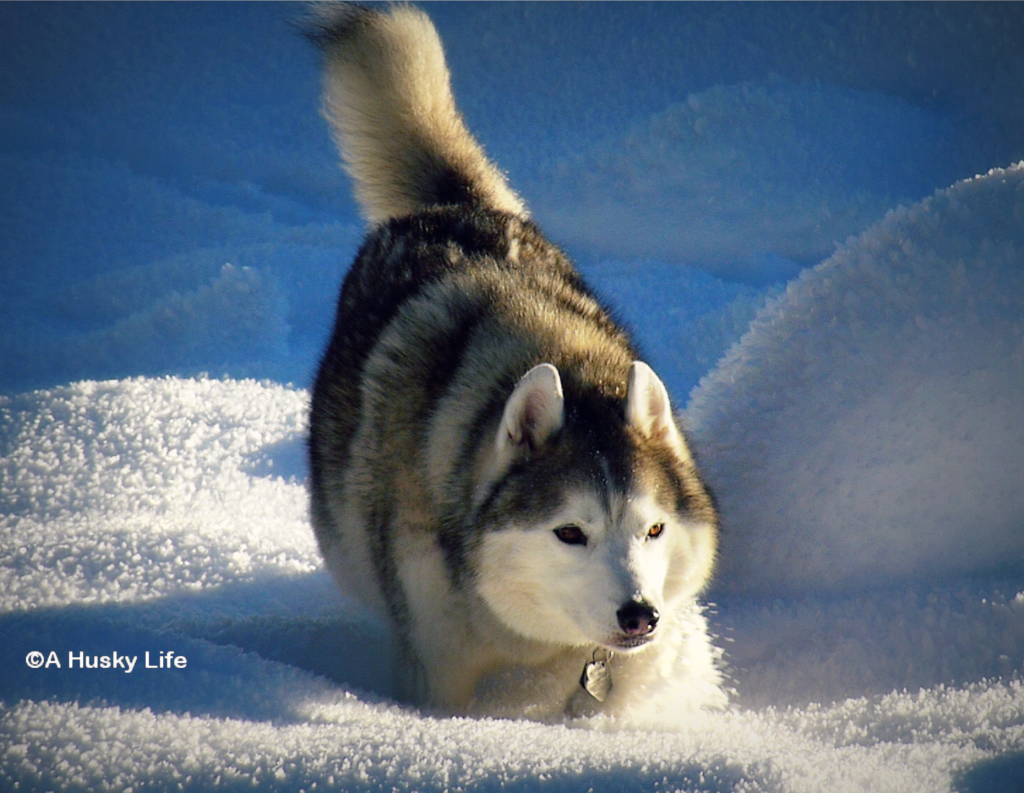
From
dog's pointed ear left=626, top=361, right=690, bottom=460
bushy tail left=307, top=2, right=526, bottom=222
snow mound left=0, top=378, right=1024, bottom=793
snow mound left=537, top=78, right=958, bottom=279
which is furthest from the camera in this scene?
snow mound left=537, top=78, right=958, bottom=279

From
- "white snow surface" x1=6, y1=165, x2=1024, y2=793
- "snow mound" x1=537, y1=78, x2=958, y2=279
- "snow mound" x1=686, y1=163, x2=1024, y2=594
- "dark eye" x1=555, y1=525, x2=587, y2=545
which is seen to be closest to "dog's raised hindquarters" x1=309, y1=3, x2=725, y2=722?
"dark eye" x1=555, y1=525, x2=587, y2=545

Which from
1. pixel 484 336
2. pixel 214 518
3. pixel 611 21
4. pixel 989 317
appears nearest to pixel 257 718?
pixel 484 336

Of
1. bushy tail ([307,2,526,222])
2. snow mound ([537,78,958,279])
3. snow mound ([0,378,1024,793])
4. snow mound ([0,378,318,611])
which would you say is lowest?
snow mound ([0,378,1024,793])

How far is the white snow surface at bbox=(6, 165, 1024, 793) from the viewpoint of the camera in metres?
0.98

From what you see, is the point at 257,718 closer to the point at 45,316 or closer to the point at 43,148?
the point at 45,316

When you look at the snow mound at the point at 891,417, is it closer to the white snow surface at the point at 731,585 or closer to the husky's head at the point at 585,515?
the white snow surface at the point at 731,585

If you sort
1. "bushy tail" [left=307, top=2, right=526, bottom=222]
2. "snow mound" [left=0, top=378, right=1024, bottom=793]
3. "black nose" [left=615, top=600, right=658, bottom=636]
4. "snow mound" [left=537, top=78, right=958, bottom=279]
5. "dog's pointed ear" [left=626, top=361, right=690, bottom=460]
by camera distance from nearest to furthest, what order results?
"snow mound" [left=0, top=378, right=1024, bottom=793]
"black nose" [left=615, top=600, right=658, bottom=636]
"dog's pointed ear" [left=626, top=361, right=690, bottom=460]
"bushy tail" [left=307, top=2, right=526, bottom=222]
"snow mound" [left=537, top=78, right=958, bottom=279]

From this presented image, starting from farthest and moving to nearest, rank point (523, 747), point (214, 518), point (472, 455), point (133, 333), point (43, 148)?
Result: 1. point (43, 148)
2. point (133, 333)
3. point (214, 518)
4. point (472, 455)
5. point (523, 747)

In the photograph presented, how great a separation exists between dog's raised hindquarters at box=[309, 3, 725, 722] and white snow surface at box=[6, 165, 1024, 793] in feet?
0.40

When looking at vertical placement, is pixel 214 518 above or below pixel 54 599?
above

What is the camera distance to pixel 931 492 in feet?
5.26

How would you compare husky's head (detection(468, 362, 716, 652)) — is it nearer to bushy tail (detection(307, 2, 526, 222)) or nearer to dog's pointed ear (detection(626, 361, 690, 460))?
dog's pointed ear (detection(626, 361, 690, 460))

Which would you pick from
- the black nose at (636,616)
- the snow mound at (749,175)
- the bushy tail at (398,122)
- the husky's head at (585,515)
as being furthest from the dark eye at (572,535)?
the snow mound at (749,175)

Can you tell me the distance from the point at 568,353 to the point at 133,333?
1984 millimetres
